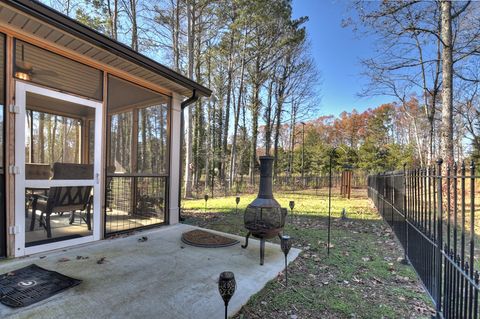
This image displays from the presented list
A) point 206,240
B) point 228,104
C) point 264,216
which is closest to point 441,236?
point 264,216

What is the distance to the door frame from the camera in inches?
112

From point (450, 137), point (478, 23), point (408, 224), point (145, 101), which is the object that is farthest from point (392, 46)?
point (145, 101)

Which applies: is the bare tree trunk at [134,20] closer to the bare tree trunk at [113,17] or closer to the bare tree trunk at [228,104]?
the bare tree trunk at [113,17]

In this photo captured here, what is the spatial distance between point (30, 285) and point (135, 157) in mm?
2344

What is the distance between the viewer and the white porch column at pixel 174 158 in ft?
15.4

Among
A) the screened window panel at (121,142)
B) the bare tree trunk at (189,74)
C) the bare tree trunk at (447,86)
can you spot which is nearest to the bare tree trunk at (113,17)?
the bare tree trunk at (189,74)

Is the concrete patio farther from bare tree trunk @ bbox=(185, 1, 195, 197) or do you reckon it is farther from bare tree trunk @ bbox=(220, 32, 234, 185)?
bare tree trunk @ bbox=(220, 32, 234, 185)

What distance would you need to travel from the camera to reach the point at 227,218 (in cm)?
574

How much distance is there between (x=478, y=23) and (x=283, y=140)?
689 inches

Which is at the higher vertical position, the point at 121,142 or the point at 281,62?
the point at 281,62

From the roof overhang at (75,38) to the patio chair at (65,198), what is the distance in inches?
61.6

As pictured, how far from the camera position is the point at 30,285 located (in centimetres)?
223

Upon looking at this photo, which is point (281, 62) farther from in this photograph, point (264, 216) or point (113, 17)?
point (264, 216)

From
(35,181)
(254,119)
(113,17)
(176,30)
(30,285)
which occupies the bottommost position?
(30,285)
